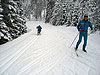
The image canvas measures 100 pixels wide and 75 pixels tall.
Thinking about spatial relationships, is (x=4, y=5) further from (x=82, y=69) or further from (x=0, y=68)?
(x=82, y=69)

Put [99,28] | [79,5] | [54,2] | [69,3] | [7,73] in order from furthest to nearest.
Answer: [54,2] < [69,3] < [79,5] < [99,28] < [7,73]

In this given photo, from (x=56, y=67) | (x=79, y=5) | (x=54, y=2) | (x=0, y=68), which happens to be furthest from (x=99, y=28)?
(x=54, y=2)

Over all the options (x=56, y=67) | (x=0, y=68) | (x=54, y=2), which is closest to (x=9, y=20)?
(x=0, y=68)

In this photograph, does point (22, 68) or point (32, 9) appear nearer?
point (22, 68)

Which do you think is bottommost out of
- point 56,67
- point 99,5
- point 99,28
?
point 99,28

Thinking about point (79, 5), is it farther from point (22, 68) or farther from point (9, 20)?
point (22, 68)

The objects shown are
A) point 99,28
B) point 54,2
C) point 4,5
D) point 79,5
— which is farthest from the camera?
point 54,2

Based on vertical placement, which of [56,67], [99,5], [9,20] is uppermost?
[99,5]

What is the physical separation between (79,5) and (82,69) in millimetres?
27777

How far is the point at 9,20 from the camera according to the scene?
37.0ft

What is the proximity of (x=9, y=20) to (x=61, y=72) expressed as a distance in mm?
9345

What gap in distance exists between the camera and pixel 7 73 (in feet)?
Answer: 13.1

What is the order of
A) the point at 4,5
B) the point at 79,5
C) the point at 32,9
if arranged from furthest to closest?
the point at 32,9 → the point at 79,5 → the point at 4,5

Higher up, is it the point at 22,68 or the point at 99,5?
the point at 99,5
